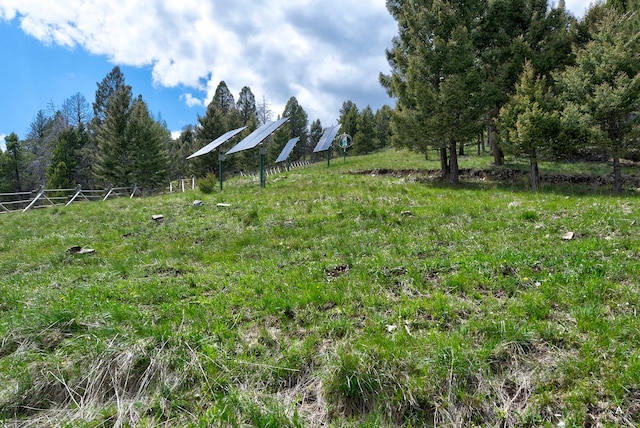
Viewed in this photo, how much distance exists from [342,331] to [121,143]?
119ft

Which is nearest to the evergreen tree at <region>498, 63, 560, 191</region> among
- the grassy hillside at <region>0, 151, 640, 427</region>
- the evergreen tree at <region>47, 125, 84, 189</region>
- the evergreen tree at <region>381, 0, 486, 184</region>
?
the evergreen tree at <region>381, 0, 486, 184</region>

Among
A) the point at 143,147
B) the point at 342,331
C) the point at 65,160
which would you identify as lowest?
the point at 342,331

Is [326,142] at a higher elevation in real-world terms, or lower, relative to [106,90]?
lower

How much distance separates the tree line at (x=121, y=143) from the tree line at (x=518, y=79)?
70.9 feet

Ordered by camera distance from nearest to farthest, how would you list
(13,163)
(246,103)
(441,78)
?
(441,78)
(13,163)
(246,103)

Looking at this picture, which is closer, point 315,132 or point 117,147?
point 117,147

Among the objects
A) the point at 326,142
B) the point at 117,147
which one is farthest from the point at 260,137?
the point at 117,147

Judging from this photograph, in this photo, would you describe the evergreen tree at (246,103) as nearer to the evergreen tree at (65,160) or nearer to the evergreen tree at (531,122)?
the evergreen tree at (65,160)

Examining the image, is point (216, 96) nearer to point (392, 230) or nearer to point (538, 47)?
point (538, 47)

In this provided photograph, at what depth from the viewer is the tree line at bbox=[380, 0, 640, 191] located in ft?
36.4

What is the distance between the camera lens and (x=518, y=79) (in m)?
15.6

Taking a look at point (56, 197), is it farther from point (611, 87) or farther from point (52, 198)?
point (611, 87)

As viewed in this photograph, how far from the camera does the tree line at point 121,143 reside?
32.4 m

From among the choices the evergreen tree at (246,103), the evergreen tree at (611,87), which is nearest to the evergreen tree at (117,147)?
the evergreen tree at (246,103)
